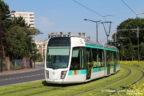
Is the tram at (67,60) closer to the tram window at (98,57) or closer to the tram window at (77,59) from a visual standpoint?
the tram window at (77,59)

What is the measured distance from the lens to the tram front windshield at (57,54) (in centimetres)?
1396

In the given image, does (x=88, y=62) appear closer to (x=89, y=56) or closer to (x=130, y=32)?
(x=89, y=56)

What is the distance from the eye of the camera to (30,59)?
48625 mm

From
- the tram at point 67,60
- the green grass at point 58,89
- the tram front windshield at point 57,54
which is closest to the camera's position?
the green grass at point 58,89

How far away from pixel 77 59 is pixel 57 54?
122 centimetres

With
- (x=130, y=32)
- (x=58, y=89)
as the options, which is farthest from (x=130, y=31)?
(x=58, y=89)

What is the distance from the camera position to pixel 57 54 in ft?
46.5

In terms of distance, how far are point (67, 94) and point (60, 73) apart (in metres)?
2.48

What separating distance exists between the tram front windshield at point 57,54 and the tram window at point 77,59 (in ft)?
1.33

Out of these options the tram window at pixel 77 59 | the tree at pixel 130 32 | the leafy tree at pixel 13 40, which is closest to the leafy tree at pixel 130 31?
the tree at pixel 130 32

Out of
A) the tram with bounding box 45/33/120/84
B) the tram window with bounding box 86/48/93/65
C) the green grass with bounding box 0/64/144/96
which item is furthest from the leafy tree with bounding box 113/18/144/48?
the green grass with bounding box 0/64/144/96

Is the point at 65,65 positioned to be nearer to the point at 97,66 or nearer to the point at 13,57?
the point at 97,66

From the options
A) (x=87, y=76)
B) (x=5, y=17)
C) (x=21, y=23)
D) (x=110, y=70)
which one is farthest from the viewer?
(x=21, y=23)

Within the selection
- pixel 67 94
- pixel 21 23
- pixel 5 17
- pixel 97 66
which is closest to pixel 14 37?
pixel 5 17
